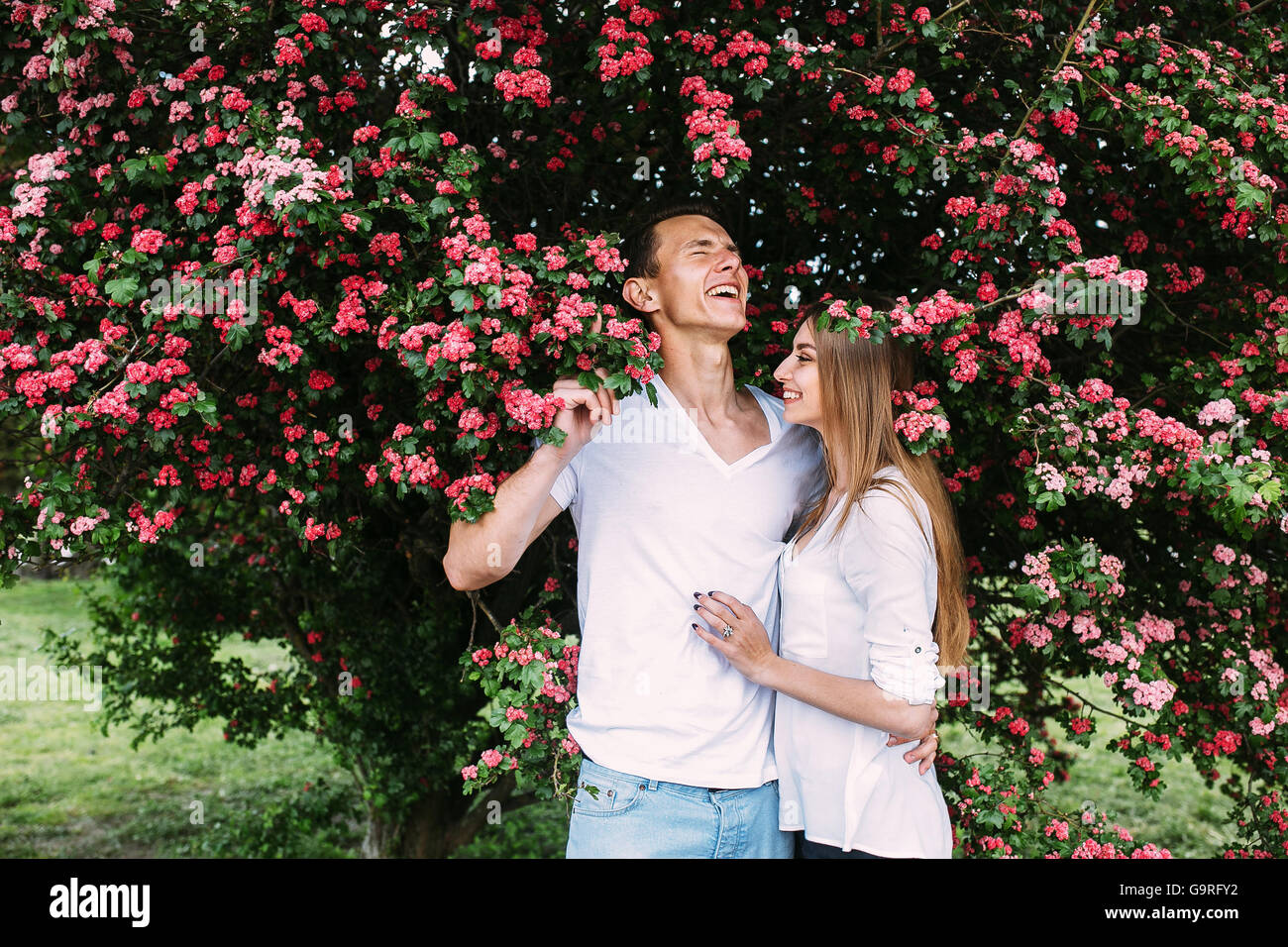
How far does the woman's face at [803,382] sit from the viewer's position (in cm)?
280

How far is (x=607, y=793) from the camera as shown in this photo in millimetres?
2529

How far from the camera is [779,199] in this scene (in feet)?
13.2

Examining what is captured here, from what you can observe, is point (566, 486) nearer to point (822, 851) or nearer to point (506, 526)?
point (506, 526)

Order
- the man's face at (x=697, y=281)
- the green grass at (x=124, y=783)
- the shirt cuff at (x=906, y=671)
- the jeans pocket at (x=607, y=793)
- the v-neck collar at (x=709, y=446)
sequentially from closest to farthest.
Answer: the shirt cuff at (x=906, y=671) → the jeans pocket at (x=607, y=793) → the v-neck collar at (x=709, y=446) → the man's face at (x=697, y=281) → the green grass at (x=124, y=783)

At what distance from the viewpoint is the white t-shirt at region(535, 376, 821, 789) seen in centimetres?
255

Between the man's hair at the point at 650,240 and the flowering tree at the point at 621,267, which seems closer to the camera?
the flowering tree at the point at 621,267

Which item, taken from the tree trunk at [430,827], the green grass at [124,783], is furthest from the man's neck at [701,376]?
the green grass at [124,783]

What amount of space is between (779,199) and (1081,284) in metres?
1.54

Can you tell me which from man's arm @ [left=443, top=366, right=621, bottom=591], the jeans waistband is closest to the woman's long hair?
man's arm @ [left=443, top=366, right=621, bottom=591]

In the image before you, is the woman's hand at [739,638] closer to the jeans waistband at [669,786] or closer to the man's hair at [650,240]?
the jeans waistband at [669,786]

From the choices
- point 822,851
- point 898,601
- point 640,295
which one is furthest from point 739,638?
point 640,295

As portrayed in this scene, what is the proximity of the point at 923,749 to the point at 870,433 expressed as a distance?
0.89 m

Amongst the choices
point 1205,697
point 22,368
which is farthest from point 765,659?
point 22,368

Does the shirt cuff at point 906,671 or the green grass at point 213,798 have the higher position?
the shirt cuff at point 906,671
